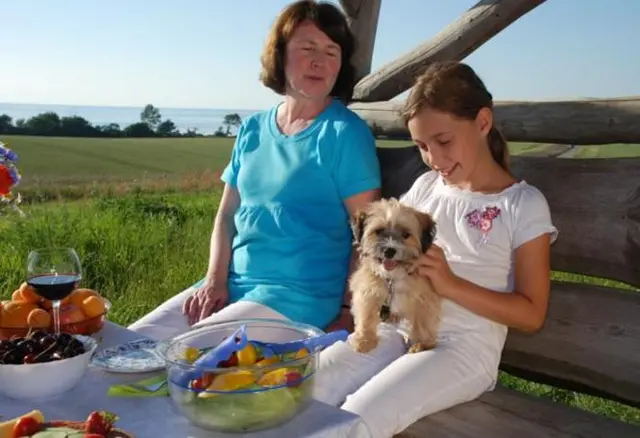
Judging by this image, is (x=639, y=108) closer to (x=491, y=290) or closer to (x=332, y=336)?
(x=491, y=290)

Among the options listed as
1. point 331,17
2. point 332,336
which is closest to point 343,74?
A: point 331,17

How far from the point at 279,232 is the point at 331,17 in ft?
3.35

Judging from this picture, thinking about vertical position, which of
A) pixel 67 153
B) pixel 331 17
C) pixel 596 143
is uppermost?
pixel 331 17

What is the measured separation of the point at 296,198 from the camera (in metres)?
3.20

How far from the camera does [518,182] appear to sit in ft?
8.86

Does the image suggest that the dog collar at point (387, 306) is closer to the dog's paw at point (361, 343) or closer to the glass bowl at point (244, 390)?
the dog's paw at point (361, 343)

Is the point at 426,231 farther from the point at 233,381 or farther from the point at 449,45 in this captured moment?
the point at 449,45

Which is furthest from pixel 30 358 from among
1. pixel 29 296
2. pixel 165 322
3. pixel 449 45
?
pixel 449 45

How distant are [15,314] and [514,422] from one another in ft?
5.29

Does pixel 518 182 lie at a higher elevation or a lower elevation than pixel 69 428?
higher

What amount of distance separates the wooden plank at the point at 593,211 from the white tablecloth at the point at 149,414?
154 cm

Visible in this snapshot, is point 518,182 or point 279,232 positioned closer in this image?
point 518,182

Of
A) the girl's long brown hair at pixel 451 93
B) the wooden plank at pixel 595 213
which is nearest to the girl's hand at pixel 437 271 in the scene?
the girl's long brown hair at pixel 451 93

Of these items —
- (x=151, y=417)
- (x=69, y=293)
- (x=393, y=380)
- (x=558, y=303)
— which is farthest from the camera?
(x=558, y=303)
